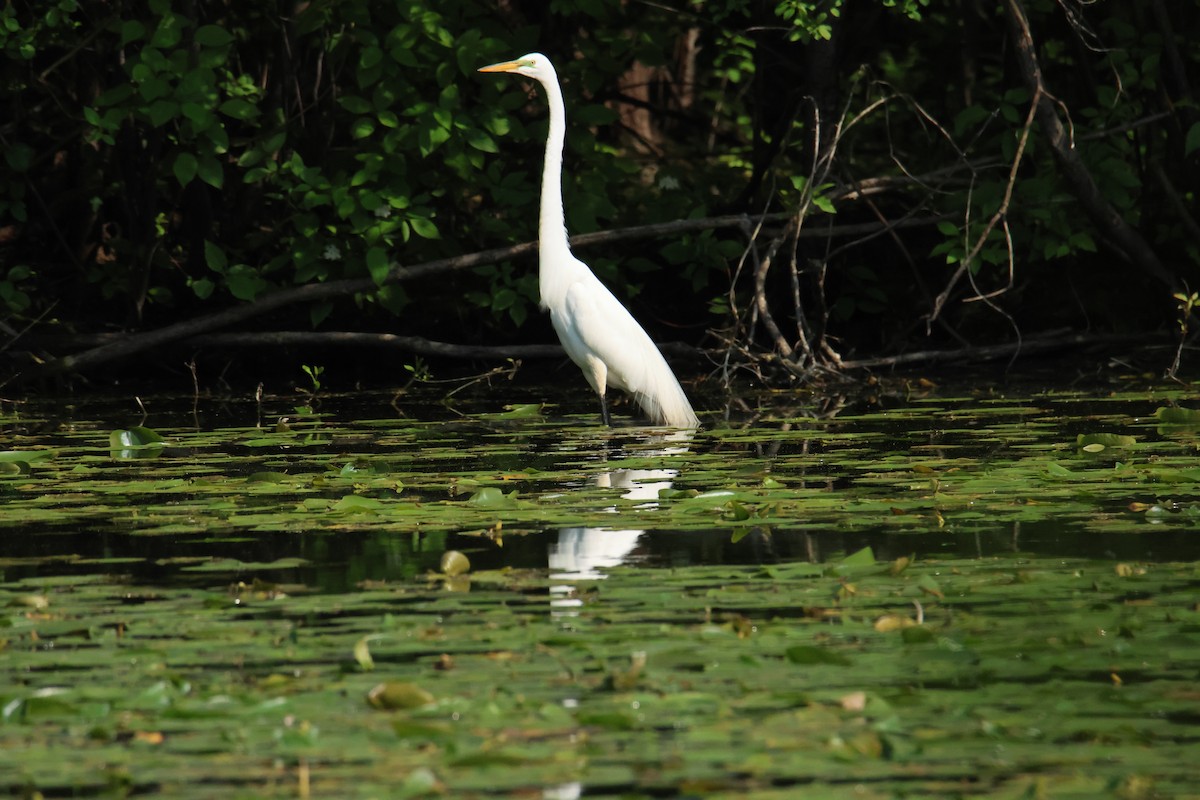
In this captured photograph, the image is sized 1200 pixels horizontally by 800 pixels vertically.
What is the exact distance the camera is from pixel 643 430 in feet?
28.2

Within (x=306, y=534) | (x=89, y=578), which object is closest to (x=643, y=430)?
(x=306, y=534)

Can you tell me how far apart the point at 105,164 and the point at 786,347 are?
512 centimetres

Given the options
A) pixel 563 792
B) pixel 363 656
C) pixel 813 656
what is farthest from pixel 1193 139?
pixel 563 792

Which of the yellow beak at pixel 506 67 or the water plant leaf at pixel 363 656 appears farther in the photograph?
the yellow beak at pixel 506 67

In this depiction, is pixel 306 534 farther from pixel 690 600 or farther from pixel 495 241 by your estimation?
pixel 495 241

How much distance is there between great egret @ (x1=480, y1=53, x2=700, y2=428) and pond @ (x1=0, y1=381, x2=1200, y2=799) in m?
1.64

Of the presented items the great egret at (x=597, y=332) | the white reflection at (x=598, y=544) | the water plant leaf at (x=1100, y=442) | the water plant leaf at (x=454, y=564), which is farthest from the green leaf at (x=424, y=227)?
the water plant leaf at (x=454, y=564)

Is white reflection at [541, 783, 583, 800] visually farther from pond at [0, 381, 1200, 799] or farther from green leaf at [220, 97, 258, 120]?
green leaf at [220, 97, 258, 120]

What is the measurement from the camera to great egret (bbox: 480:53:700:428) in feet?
29.2

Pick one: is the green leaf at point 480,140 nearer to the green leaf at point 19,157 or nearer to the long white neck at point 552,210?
the long white neck at point 552,210

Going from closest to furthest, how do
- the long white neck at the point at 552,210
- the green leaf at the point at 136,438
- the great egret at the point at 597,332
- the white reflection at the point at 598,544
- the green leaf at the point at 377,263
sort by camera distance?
the white reflection at the point at 598,544 → the green leaf at the point at 136,438 → the great egret at the point at 597,332 → the long white neck at the point at 552,210 → the green leaf at the point at 377,263

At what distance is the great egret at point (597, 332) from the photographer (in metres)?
8.90

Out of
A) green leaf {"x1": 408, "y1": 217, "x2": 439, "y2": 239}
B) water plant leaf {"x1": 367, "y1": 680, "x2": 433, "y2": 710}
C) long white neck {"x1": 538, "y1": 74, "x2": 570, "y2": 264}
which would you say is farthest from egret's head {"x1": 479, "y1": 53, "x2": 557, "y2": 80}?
water plant leaf {"x1": 367, "y1": 680, "x2": 433, "y2": 710}

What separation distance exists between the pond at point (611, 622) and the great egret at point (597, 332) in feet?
5.37
